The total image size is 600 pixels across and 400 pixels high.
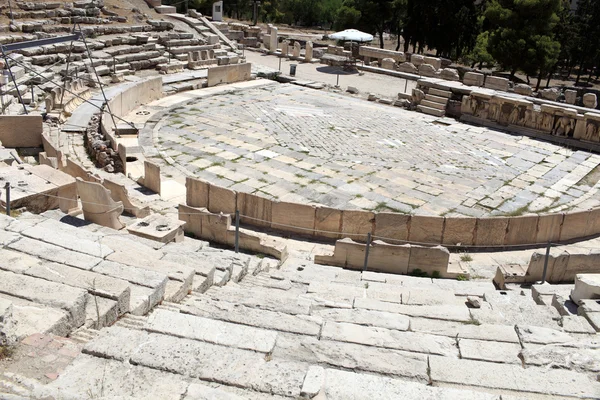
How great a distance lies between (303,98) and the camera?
23.6 m

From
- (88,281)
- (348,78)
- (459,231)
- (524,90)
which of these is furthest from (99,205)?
(348,78)

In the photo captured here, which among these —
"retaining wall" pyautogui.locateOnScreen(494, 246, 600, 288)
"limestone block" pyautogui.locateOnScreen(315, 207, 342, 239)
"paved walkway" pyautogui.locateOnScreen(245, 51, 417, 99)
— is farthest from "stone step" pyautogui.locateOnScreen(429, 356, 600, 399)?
"paved walkway" pyautogui.locateOnScreen(245, 51, 417, 99)

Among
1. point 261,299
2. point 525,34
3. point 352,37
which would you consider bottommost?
point 261,299

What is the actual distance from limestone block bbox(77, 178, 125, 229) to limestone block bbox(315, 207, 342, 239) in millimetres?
3915

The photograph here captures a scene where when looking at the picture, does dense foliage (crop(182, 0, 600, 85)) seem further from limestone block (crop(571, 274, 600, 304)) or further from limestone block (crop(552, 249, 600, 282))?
limestone block (crop(571, 274, 600, 304))

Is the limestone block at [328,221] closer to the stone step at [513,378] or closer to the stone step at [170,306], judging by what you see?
the stone step at [170,306]

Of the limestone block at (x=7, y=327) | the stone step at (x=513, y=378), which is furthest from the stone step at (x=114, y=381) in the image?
the stone step at (x=513, y=378)

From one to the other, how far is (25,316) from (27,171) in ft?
22.9

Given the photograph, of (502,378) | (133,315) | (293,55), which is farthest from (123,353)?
(293,55)

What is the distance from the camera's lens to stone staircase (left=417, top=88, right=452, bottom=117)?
2289 cm

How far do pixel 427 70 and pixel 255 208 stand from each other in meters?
17.5

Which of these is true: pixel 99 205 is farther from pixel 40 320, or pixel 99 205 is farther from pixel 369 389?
pixel 369 389

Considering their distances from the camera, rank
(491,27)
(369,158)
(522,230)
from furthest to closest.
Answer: (491,27) → (369,158) → (522,230)

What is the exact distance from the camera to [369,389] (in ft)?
16.3
